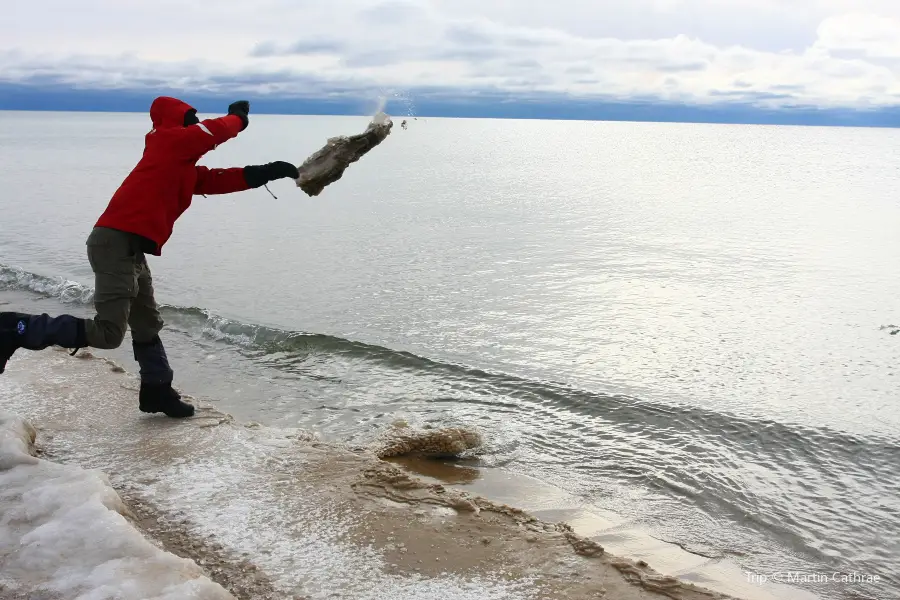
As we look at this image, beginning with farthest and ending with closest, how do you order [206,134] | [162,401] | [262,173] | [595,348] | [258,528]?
[595,348]
[162,401]
[262,173]
[206,134]
[258,528]

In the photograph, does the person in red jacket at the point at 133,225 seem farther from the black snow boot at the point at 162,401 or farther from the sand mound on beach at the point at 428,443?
the sand mound on beach at the point at 428,443

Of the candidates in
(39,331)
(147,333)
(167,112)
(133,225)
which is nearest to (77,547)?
(39,331)

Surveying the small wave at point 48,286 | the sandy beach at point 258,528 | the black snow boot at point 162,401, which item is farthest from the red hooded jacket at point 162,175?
the small wave at point 48,286

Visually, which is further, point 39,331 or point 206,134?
point 206,134

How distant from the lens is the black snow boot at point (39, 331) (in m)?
4.98

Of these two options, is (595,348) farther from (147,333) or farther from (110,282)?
(110,282)

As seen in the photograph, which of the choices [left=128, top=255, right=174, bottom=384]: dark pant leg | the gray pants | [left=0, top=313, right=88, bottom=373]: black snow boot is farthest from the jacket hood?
[left=0, top=313, right=88, bottom=373]: black snow boot

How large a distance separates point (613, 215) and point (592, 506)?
23.8 m

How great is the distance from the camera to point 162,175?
16.6ft

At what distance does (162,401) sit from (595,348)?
594 centimetres

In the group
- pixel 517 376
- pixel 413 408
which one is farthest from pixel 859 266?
pixel 413 408

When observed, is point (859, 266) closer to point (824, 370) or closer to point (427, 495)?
point (824, 370)

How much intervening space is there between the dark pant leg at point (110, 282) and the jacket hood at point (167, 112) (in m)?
0.85

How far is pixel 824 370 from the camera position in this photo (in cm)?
943
